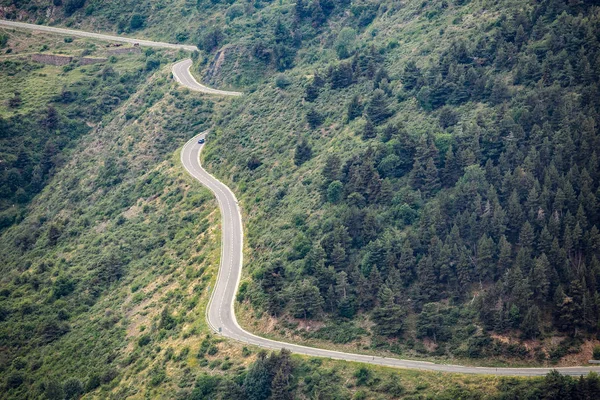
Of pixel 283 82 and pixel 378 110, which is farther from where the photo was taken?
pixel 283 82

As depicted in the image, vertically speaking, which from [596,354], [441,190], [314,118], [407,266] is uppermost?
[314,118]

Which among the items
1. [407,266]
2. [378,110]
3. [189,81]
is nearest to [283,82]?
[189,81]

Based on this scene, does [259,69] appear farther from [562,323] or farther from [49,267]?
[562,323]

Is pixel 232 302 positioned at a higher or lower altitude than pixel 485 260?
higher

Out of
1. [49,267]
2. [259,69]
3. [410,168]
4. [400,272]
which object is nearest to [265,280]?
[400,272]

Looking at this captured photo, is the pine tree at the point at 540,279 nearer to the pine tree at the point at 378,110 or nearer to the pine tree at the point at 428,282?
the pine tree at the point at 428,282

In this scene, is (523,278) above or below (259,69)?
below

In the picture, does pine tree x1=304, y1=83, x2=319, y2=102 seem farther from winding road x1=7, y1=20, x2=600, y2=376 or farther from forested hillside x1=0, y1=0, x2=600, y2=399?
winding road x1=7, y1=20, x2=600, y2=376

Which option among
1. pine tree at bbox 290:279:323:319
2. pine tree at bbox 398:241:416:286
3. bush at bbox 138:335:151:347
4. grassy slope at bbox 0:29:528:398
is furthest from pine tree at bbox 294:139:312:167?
bush at bbox 138:335:151:347

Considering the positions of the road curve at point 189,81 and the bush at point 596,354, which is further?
the road curve at point 189,81

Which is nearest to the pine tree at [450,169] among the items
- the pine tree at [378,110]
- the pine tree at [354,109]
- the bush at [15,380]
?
the pine tree at [378,110]

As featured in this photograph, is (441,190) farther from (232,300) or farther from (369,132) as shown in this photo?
(232,300)
